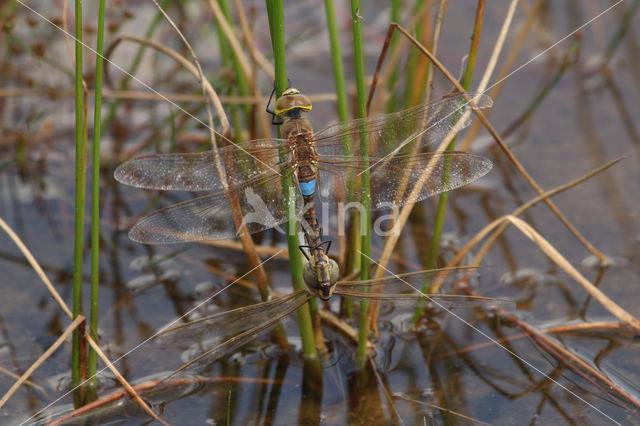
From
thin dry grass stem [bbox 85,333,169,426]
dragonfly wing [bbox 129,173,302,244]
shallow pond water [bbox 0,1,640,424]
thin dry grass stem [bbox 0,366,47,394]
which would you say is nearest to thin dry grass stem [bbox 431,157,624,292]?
shallow pond water [bbox 0,1,640,424]

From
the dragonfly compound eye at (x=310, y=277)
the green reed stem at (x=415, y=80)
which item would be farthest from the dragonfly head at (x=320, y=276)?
the green reed stem at (x=415, y=80)

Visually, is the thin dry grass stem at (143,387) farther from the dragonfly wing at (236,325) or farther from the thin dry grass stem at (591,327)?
the thin dry grass stem at (591,327)

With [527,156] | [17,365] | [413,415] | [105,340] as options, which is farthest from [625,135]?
[17,365]

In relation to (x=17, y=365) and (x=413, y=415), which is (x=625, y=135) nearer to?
(x=413, y=415)

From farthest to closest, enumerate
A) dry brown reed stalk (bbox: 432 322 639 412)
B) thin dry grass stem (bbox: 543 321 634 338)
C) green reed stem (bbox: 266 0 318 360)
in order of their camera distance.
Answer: thin dry grass stem (bbox: 543 321 634 338), dry brown reed stalk (bbox: 432 322 639 412), green reed stem (bbox: 266 0 318 360)

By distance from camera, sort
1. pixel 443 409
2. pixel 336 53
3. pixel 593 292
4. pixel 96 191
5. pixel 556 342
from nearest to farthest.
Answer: pixel 96 191 → pixel 336 53 → pixel 443 409 → pixel 593 292 → pixel 556 342

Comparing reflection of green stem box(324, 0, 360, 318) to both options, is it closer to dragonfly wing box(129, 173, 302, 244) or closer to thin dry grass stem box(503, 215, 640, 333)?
dragonfly wing box(129, 173, 302, 244)

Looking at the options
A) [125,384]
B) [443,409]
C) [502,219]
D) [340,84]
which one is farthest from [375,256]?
[125,384]

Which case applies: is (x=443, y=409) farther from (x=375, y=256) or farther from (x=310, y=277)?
(x=375, y=256)
